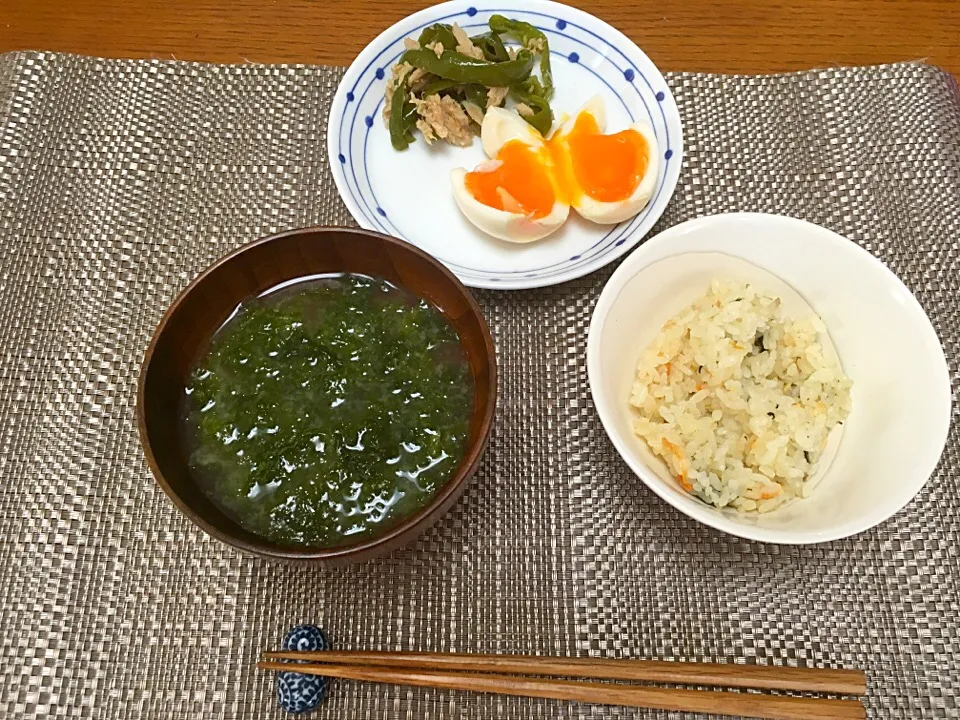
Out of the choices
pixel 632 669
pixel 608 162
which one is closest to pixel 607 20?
pixel 608 162

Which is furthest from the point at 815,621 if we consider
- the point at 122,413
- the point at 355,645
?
the point at 122,413

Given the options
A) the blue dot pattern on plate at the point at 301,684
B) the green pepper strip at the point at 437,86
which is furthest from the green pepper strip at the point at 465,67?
the blue dot pattern on plate at the point at 301,684

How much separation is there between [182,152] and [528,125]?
1.00m

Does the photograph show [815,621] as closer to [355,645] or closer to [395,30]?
[355,645]

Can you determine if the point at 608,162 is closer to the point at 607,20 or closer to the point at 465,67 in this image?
the point at 465,67

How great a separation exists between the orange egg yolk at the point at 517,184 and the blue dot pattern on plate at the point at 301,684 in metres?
1.10

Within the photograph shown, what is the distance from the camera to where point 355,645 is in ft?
4.63

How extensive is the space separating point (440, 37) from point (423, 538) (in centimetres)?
138

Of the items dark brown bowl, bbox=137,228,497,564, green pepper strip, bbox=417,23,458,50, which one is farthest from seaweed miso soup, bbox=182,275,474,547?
green pepper strip, bbox=417,23,458,50

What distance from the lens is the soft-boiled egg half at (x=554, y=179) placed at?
5.73ft

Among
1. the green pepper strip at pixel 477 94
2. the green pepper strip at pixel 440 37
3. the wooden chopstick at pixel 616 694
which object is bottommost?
the wooden chopstick at pixel 616 694

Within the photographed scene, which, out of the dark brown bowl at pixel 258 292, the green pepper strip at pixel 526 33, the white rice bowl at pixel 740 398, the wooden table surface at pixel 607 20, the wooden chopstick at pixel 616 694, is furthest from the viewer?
the wooden table surface at pixel 607 20

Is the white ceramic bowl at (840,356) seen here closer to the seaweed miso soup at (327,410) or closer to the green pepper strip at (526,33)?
the seaweed miso soup at (327,410)

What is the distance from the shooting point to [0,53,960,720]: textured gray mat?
141 cm
